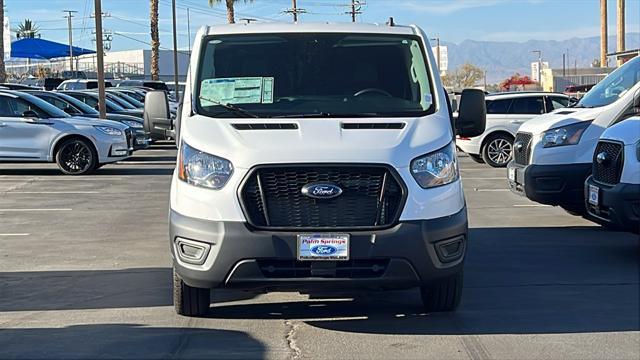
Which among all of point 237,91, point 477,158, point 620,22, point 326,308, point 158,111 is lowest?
point 326,308

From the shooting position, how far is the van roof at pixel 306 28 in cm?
757

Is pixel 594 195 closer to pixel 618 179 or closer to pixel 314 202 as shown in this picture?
pixel 618 179

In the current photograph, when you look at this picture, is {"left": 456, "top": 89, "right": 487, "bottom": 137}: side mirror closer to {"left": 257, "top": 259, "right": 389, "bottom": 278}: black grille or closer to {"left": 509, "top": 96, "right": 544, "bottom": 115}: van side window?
{"left": 257, "top": 259, "right": 389, "bottom": 278}: black grille

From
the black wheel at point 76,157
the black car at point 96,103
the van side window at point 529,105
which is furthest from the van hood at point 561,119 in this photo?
the black car at point 96,103

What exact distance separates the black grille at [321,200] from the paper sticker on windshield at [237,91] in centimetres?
108

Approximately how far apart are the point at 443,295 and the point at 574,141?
455 centimetres

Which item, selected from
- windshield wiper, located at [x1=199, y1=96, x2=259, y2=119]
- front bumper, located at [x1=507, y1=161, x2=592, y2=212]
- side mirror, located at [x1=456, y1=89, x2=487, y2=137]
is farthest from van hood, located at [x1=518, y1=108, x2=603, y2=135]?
windshield wiper, located at [x1=199, y1=96, x2=259, y2=119]

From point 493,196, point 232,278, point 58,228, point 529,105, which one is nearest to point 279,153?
point 232,278

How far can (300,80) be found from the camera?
7.32 metres

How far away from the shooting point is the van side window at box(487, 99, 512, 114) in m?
20.2

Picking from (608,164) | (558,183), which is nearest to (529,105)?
(558,183)

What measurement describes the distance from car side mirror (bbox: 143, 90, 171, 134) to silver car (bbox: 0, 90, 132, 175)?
10915 mm

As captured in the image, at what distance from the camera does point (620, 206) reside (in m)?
8.62

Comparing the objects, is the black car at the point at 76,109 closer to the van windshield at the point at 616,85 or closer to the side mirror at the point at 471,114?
the van windshield at the point at 616,85
